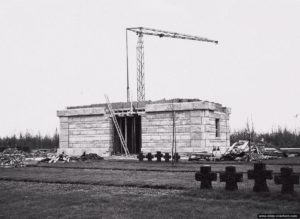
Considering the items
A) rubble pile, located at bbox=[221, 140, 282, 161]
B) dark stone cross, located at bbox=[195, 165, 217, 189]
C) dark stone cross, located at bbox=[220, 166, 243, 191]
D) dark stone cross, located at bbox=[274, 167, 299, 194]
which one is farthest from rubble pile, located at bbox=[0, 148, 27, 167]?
dark stone cross, located at bbox=[274, 167, 299, 194]

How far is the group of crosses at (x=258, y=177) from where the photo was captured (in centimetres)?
794

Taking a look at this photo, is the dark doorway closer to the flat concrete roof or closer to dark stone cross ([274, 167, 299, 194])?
the flat concrete roof

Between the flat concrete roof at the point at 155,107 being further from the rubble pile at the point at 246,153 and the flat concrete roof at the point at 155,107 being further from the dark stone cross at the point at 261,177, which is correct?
the dark stone cross at the point at 261,177

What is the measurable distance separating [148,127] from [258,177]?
17699 millimetres

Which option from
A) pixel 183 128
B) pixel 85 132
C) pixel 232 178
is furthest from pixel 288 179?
pixel 85 132

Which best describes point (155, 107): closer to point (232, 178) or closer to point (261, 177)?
point (232, 178)

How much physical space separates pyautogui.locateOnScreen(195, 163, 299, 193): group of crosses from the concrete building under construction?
13.2 meters

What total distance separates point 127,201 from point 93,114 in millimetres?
20509

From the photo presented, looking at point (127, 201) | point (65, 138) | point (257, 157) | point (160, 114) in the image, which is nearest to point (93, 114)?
point (65, 138)

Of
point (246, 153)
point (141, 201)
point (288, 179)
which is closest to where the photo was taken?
point (141, 201)

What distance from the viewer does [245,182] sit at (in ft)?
34.2

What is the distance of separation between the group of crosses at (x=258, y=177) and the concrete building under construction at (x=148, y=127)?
13247 millimetres

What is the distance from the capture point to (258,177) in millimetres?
8391

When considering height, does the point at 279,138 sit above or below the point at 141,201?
above
